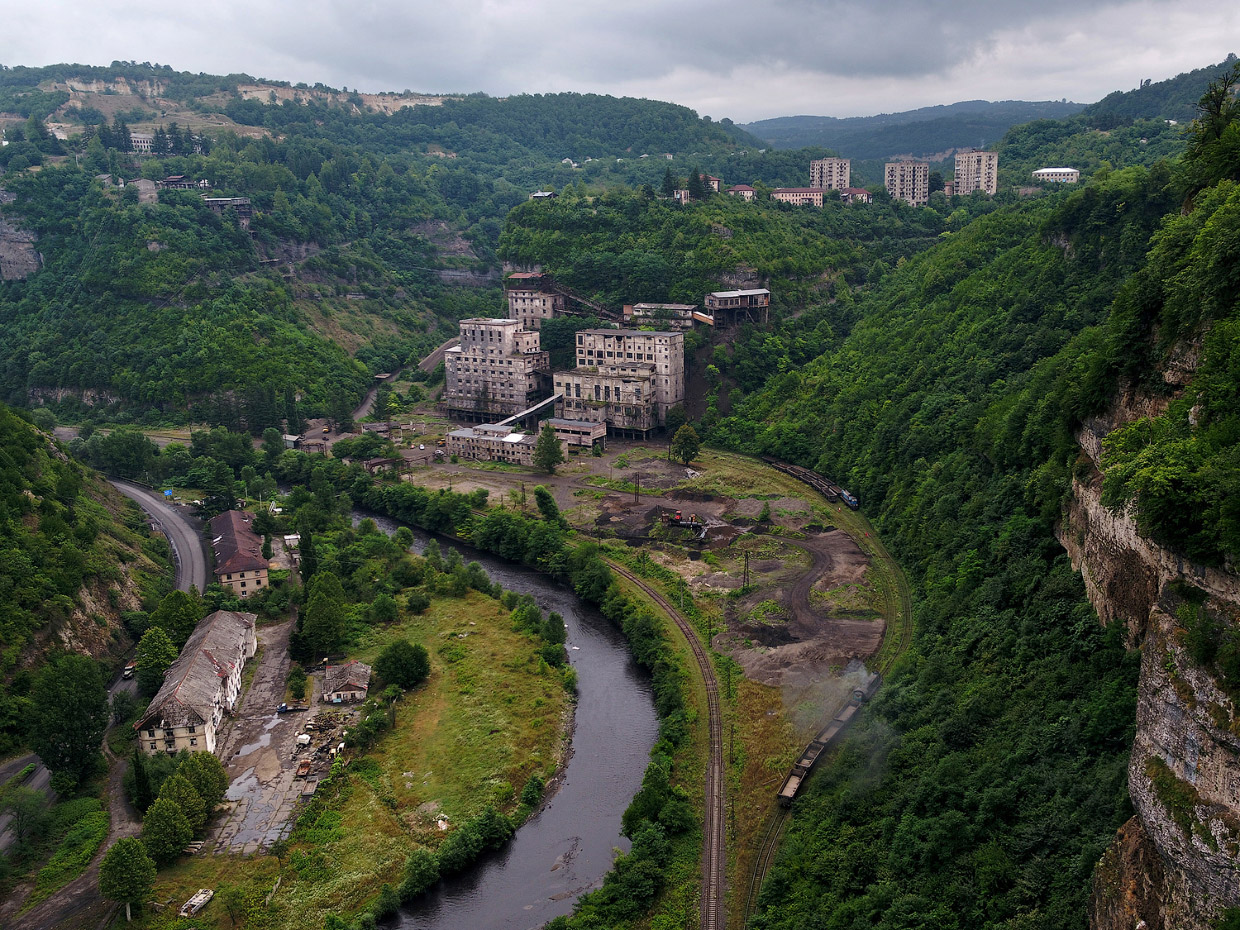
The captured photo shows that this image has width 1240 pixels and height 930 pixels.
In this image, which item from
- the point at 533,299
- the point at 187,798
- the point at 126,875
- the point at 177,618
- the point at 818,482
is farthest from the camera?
the point at 533,299

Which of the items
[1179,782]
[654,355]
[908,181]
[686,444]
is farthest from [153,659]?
[908,181]

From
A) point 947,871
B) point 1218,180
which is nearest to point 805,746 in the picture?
point 947,871

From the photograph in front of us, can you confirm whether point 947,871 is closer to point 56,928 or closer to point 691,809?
point 691,809

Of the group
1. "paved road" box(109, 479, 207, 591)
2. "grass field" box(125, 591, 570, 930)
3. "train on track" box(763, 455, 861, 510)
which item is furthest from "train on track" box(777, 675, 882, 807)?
"paved road" box(109, 479, 207, 591)

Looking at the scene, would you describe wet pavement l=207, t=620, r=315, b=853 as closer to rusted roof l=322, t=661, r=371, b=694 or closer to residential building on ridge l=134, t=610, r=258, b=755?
residential building on ridge l=134, t=610, r=258, b=755

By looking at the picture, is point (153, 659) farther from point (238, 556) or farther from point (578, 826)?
point (578, 826)

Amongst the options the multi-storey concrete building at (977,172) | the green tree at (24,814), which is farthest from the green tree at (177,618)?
the multi-storey concrete building at (977,172)
